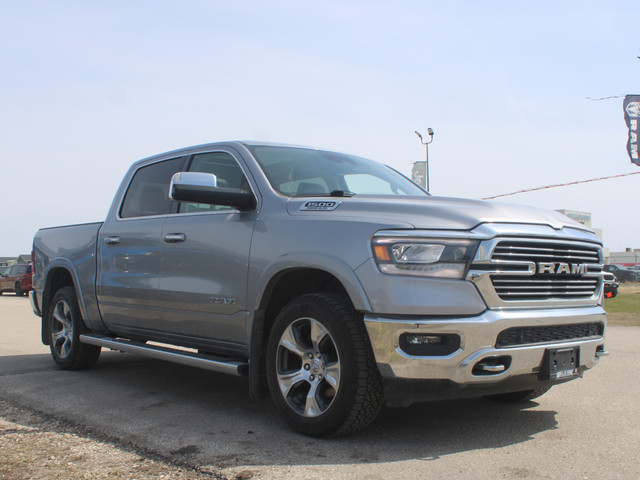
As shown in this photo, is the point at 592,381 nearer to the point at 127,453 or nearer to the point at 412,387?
the point at 412,387

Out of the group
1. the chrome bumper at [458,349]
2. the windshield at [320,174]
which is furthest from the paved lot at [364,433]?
the windshield at [320,174]

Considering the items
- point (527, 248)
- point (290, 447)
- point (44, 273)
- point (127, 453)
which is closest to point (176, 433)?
point (127, 453)

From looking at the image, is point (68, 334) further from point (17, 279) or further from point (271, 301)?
point (17, 279)

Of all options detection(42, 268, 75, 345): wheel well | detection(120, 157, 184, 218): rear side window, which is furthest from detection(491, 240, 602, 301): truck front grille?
detection(42, 268, 75, 345): wheel well

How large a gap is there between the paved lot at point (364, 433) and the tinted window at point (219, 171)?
1.49m

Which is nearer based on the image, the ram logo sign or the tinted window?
the ram logo sign

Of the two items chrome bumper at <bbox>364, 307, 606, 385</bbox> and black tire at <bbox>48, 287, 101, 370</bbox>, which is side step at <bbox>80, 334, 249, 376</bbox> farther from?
chrome bumper at <bbox>364, 307, 606, 385</bbox>

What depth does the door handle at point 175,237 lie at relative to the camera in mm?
5188

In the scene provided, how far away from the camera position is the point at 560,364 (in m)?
3.96

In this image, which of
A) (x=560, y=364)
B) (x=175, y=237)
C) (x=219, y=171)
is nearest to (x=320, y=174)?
(x=219, y=171)

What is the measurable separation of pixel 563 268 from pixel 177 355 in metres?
2.76

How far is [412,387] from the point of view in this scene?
370 centimetres

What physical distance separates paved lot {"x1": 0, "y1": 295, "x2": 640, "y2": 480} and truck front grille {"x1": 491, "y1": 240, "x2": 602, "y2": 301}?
2.86 ft

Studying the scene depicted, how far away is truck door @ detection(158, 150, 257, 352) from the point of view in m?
4.69
